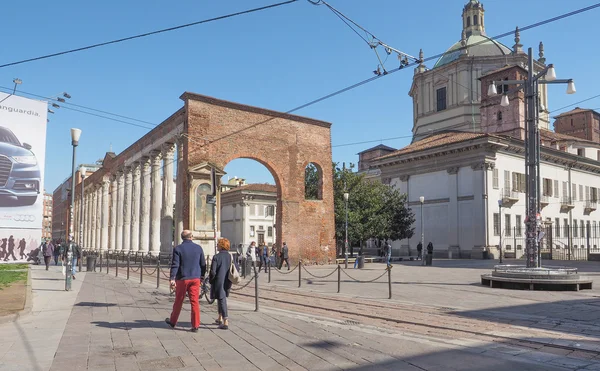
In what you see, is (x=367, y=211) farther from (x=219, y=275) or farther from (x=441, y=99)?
(x=219, y=275)

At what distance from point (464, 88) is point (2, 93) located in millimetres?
41270

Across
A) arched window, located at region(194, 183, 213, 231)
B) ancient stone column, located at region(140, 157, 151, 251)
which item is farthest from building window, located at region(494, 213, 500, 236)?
ancient stone column, located at region(140, 157, 151, 251)

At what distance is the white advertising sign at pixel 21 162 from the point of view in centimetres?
2491

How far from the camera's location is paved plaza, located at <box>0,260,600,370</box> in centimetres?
579

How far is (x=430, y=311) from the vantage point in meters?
10.3

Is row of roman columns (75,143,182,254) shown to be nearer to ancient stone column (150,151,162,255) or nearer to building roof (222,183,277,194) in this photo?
ancient stone column (150,151,162,255)

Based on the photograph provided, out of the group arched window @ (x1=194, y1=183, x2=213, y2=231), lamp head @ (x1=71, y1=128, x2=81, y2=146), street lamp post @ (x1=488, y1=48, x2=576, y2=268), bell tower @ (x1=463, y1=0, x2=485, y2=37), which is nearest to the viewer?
street lamp post @ (x1=488, y1=48, x2=576, y2=268)

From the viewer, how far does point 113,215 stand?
46.4m

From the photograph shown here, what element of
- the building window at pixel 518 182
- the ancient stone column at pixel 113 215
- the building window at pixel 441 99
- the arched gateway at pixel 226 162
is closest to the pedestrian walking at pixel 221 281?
the arched gateway at pixel 226 162

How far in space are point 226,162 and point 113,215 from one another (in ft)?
78.5

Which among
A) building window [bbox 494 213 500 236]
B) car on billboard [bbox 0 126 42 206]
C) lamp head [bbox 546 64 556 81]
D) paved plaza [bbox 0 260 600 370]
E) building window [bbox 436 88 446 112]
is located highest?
building window [bbox 436 88 446 112]

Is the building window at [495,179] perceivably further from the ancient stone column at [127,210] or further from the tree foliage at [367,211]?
the ancient stone column at [127,210]

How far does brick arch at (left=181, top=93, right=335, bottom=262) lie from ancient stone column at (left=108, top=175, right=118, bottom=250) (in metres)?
22.4

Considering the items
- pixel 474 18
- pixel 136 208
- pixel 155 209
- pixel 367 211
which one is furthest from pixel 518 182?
pixel 136 208
